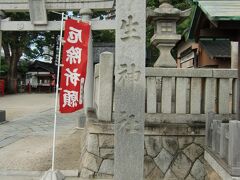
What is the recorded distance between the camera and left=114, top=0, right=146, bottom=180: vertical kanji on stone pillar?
470cm

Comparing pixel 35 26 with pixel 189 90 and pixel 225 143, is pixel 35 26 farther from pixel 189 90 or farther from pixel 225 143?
pixel 225 143

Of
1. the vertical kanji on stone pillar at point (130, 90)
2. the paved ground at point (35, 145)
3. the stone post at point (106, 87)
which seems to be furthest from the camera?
the paved ground at point (35, 145)

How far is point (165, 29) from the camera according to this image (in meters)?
8.46

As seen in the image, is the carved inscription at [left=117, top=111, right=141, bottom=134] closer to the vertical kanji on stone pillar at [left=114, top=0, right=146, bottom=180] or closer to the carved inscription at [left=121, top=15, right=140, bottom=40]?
the vertical kanji on stone pillar at [left=114, top=0, right=146, bottom=180]

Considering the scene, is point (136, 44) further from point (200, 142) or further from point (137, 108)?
point (200, 142)

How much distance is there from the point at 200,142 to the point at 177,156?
0.47 m

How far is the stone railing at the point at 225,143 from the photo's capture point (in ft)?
14.4

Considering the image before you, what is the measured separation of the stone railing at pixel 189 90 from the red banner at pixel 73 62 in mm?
1228

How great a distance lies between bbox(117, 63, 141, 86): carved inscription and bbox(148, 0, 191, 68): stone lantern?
3535 millimetres

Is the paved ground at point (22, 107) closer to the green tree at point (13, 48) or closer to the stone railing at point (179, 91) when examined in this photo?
the green tree at point (13, 48)

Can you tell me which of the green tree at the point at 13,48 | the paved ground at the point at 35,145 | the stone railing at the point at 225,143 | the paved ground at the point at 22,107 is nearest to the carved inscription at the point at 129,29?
the stone railing at the point at 225,143

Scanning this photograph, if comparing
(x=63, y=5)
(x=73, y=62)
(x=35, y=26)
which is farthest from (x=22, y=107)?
(x=73, y=62)

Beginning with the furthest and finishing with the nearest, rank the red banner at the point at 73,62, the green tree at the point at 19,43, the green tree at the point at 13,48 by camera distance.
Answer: the green tree at the point at 13,48 → the green tree at the point at 19,43 → the red banner at the point at 73,62

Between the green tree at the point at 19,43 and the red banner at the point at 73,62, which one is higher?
the green tree at the point at 19,43
